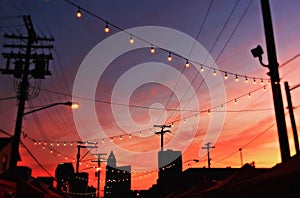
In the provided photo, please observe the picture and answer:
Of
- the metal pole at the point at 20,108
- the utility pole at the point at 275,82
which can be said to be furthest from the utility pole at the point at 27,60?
the utility pole at the point at 275,82

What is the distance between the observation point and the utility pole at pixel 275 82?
924 cm

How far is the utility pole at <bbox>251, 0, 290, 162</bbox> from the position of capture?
9.24 meters

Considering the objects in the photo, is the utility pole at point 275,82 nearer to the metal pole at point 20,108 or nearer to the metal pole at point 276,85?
the metal pole at point 276,85

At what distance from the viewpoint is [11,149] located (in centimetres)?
1577

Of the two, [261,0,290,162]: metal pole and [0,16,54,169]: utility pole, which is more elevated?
[0,16,54,169]: utility pole

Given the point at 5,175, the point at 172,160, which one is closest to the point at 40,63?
the point at 5,175

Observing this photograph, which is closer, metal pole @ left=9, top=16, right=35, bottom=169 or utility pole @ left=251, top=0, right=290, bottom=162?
utility pole @ left=251, top=0, right=290, bottom=162

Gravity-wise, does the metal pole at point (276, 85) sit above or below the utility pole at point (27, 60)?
below

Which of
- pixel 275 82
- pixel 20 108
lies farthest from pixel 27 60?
pixel 275 82

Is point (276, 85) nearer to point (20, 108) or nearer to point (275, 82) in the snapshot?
point (275, 82)

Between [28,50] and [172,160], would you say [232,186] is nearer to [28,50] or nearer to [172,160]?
[28,50]

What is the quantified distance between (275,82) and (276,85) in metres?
0.13

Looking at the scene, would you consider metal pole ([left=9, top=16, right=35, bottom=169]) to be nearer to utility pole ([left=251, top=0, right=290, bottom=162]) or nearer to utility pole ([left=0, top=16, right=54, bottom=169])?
utility pole ([left=0, top=16, right=54, bottom=169])

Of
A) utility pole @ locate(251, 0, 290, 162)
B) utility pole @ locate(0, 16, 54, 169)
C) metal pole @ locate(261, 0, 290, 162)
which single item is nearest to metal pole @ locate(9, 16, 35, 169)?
utility pole @ locate(0, 16, 54, 169)
